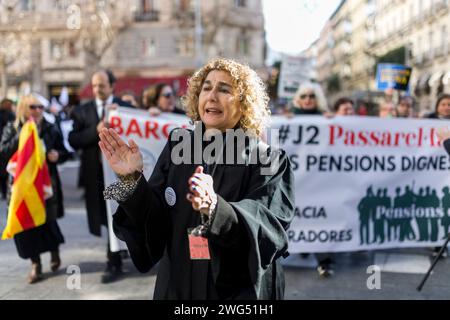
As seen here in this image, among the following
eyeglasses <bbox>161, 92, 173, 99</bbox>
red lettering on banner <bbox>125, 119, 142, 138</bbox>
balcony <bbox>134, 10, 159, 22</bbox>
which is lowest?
red lettering on banner <bbox>125, 119, 142, 138</bbox>

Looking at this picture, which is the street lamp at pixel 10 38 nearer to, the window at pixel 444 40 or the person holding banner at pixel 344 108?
the person holding banner at pixel 344 108

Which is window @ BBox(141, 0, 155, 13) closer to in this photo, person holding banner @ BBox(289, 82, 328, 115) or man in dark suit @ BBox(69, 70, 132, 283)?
person holding banner @ BBox(289, 82, 328, 115)

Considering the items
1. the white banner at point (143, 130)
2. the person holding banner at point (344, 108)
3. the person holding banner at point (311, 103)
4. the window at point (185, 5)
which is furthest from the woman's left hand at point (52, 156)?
the window at point (185, 5)

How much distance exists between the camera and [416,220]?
4.86 meters

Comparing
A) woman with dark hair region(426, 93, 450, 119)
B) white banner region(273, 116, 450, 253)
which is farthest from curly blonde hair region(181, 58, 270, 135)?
woman with dark hair region(426, 93, 450, 119)

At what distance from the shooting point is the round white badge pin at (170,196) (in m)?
1.96

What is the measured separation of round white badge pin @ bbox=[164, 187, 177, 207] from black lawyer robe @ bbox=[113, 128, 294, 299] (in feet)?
0.06

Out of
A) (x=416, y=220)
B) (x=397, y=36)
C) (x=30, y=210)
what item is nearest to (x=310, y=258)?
(x=416, y=220)

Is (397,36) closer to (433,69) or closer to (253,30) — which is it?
(433,69)

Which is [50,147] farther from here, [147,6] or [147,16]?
[147,6]

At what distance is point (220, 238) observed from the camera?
1.68m

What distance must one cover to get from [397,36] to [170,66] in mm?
24251

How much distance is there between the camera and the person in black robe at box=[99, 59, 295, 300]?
1.78 m
